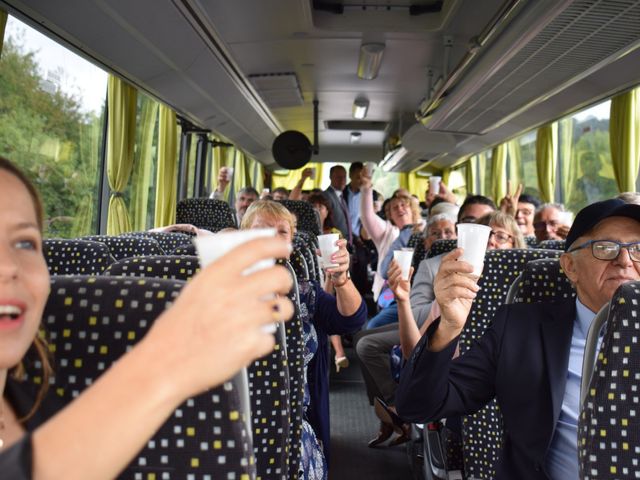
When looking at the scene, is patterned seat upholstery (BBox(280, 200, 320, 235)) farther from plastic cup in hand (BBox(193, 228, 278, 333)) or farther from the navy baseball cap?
plastic cup in hand (BBox(193, 228, 278, 333))

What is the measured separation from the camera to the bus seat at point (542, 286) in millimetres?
2129

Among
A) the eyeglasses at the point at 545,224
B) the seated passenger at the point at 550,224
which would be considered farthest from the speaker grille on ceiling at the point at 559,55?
the eyeglasses at the point at 545,224

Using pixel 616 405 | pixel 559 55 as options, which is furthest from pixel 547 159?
pixel 616 405

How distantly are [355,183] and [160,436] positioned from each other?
25.0ft

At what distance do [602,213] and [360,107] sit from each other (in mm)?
9785

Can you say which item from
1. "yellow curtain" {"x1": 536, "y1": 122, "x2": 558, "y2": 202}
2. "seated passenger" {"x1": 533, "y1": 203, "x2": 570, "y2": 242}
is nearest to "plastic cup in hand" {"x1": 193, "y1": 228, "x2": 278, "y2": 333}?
"seated passenger" {"x1": 533, "y1": 203, "x2": 570, "y2": 242}

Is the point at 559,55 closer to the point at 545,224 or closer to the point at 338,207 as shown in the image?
the point at 545,224

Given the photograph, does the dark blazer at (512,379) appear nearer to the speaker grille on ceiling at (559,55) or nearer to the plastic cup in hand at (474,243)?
the plastic cup in hand at (474,243)

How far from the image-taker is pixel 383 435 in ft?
13.9

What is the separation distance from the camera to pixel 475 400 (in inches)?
73.2

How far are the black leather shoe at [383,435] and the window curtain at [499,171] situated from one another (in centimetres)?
842

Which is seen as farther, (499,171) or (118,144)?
(499,171)

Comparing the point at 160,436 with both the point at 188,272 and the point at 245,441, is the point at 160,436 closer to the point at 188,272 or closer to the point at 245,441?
the point at 245,441

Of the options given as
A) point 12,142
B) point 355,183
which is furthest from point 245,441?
point 355,183
